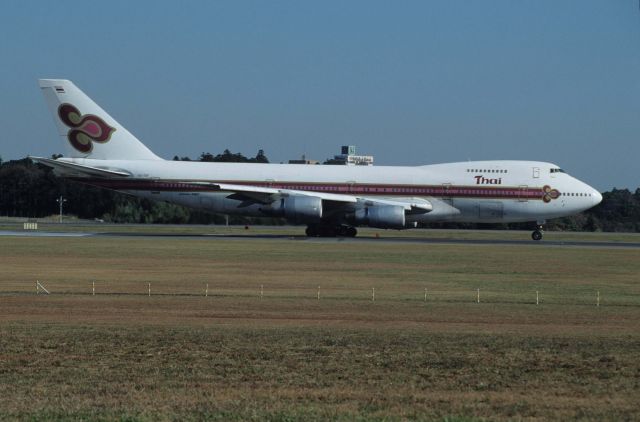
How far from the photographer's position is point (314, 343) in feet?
67.0

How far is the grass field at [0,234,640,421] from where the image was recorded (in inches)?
574

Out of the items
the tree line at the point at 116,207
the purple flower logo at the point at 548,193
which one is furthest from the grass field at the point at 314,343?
the tree line at the point at 116,207

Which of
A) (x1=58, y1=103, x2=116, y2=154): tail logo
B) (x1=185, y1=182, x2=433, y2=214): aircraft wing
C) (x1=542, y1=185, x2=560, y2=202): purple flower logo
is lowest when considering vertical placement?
(x1=185, y1=182, x2=433, y2=214): aircraft wing

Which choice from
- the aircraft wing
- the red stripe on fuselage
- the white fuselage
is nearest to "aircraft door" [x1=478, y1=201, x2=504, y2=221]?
the white fuselage

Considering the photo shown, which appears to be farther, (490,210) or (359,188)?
(490,210)

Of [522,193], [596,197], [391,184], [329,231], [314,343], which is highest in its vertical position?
[391,184]

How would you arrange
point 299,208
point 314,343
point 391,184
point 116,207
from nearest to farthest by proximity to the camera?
point 314,343, point 299,208, point 391,184, point 116,207

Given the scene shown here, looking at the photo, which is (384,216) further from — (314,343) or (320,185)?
(314,343)

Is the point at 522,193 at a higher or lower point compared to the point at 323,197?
higher

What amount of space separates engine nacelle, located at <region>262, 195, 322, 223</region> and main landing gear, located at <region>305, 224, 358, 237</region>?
335 cm

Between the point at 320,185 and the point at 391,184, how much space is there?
4235 millimetres

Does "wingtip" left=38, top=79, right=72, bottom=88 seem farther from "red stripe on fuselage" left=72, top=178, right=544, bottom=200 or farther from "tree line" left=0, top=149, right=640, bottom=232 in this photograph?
"tree line" left=0, top=149, right=640, bottom=232

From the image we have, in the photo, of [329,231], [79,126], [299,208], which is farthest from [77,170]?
[329,231]

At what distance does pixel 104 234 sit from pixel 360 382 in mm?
53002
